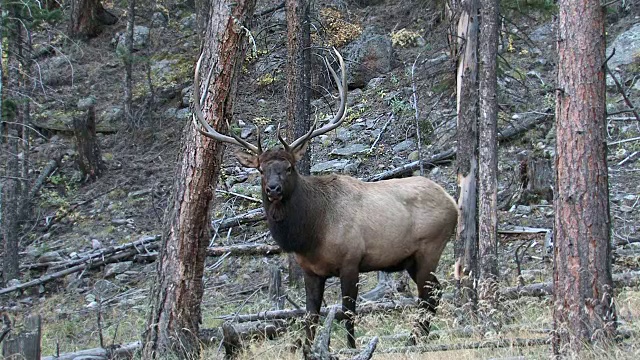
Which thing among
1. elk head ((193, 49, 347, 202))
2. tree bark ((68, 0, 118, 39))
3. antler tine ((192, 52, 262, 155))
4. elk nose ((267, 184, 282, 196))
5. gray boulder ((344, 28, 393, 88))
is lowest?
elk nose ((267, 184, 282, 196))

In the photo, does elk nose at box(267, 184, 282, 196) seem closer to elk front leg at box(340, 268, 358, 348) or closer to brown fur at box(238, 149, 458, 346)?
brown fur at box(238, 149, 458, 346)

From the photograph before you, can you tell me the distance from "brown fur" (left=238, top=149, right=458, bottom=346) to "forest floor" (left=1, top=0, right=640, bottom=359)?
0.62 m

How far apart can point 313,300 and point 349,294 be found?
0.43 metres

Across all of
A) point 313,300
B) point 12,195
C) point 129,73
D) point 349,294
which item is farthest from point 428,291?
point 129,73

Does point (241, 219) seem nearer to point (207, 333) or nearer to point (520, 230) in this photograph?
point (520, 230)

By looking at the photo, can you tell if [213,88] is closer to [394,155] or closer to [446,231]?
[446,231]

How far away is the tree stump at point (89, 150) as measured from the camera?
Result: 20359 mm

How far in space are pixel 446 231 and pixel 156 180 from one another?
11.8 m

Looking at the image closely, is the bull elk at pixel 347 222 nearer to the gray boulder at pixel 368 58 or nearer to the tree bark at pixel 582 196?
the tree bark at pixel 582 196

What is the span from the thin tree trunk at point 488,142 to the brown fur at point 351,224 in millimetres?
526

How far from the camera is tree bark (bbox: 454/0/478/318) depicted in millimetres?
9836

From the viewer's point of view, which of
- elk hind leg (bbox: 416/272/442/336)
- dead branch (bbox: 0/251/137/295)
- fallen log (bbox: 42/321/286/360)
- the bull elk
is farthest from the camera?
dead branch (bbox: 0/251/137/295)

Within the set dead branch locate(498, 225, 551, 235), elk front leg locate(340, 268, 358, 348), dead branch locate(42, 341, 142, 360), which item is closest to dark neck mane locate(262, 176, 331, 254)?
elk front leg locate(340, 268, 358, 348)

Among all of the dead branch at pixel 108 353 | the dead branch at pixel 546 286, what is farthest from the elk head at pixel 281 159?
the dead branch at pixel 546 286
